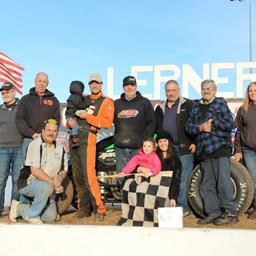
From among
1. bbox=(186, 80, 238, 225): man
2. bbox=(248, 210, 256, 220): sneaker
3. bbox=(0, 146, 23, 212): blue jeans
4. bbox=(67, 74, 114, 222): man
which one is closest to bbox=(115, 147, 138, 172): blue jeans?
bbox=(67, 74, 114, 222): man

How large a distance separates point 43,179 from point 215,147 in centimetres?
201

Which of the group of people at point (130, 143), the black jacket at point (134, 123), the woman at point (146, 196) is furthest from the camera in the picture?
the black jacket at point (134, 123)

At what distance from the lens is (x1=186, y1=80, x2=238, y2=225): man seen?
517 centimetres

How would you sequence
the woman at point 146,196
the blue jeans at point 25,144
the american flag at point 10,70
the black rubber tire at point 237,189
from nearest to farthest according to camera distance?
the woman at point 146,196
the black rubber tire at point 237,189
the blue jeans at point 25,144
the american flag at point 10,70

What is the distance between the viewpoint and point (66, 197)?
6.02 meters

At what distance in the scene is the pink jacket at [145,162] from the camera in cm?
518

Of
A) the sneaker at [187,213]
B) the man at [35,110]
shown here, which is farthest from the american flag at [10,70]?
the sneaker at [187,213]

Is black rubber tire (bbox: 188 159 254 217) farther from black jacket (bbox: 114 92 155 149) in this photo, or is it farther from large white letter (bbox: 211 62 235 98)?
large white letter (bbox: 211 62 235 98)

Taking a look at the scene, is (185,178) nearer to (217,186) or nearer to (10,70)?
(217,186)

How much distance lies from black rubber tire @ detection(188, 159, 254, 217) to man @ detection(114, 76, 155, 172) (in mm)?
804

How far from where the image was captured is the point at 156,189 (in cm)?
505

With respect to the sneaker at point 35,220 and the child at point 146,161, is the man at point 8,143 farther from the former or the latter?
the child at point 146,161

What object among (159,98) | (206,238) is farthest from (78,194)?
(159,98)

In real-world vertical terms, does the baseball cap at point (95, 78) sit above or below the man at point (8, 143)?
above
